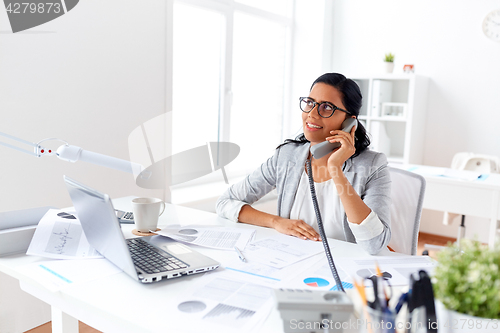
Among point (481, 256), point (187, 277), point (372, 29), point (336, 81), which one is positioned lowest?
point (187, 277)

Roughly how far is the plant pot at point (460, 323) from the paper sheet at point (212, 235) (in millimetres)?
716

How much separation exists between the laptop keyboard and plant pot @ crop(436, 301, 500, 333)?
62cm

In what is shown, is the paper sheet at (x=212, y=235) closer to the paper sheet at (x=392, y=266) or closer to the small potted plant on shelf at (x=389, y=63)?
the paper sheet at (x=392, y=266)

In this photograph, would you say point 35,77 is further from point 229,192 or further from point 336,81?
point 336,81

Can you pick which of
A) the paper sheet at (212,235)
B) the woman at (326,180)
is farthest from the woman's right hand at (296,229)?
the paper sheet at (212,235)

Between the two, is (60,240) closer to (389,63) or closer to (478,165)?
(478,165)

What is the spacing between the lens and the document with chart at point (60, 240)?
1183 millimetres

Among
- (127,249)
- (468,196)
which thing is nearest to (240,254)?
(127,249)

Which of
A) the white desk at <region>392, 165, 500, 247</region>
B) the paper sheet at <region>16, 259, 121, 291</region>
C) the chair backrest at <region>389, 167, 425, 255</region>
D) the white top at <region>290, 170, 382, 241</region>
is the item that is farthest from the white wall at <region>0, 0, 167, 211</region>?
the white desk at <region>392, 165, 500, 247</region>

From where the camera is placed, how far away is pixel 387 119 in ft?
12.6

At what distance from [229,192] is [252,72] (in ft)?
7.87

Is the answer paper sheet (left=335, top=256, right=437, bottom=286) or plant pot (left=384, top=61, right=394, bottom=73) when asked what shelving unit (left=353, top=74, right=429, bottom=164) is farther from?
paper sheet (left=335, top=256, right=437, bottom=286)

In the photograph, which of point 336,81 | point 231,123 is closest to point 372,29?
point 231,123

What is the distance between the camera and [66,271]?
3.55 ft
